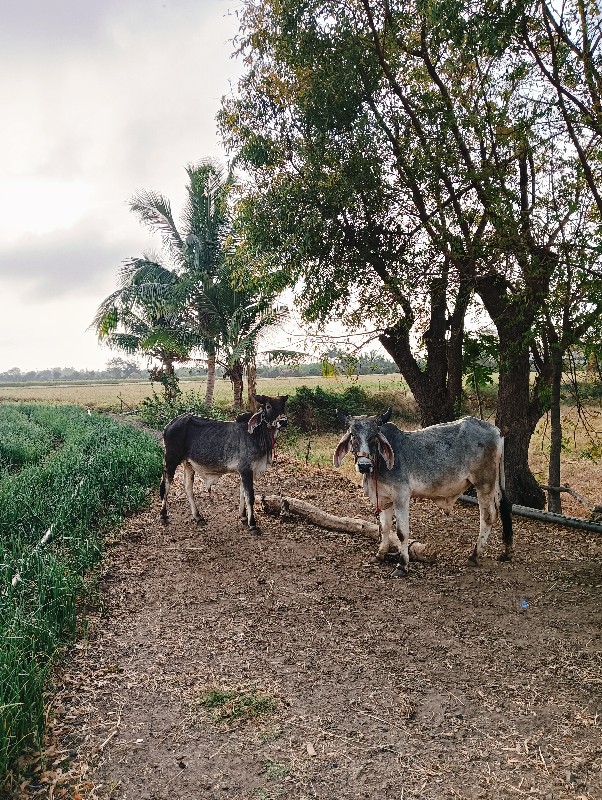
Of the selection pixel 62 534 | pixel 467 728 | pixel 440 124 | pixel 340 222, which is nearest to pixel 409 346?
pixel 340 222

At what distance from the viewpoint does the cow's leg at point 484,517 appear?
278 inches

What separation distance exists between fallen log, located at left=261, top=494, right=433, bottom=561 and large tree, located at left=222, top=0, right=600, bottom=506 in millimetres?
3000

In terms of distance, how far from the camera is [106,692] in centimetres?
442

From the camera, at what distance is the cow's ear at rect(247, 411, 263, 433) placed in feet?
26.6

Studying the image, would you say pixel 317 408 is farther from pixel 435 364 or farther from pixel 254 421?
pixel 254 421

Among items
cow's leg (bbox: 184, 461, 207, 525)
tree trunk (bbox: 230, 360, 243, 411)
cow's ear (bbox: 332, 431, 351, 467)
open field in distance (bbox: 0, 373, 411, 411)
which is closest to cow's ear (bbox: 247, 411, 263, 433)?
cow's leg (bbox: 184, 461, 207, 525)

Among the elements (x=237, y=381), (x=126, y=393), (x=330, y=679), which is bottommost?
(x=330, y=679)

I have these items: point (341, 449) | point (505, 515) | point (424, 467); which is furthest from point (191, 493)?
point (505, 515)

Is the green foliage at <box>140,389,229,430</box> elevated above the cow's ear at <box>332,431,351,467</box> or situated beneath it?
situated beneath

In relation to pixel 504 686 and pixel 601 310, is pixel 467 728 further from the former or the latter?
pixel 601 310

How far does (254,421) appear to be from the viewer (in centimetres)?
814

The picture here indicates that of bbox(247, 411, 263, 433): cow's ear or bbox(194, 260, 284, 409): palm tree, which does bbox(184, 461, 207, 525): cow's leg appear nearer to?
bbox(247, 411, 263, 433): cow's ear

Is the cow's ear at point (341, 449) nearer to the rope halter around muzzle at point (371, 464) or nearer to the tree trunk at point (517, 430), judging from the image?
the rope halter around muzzle at point (371, 464)

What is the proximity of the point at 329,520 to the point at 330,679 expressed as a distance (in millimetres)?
3884
